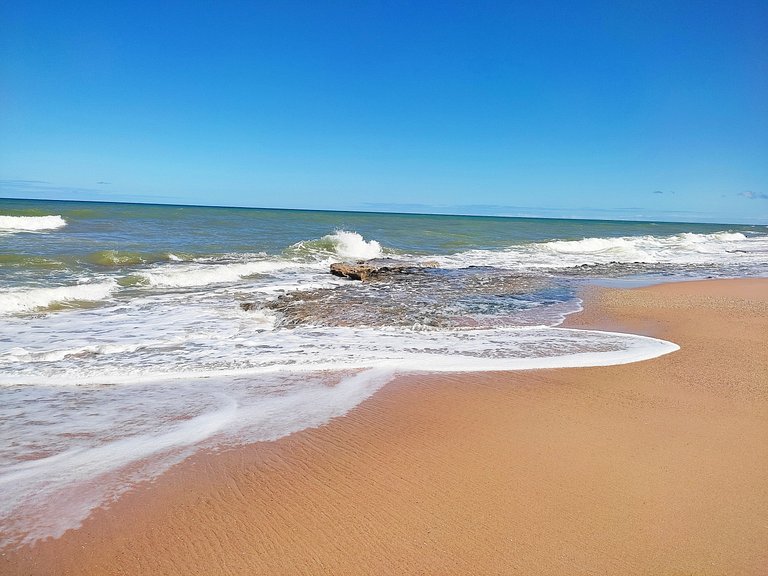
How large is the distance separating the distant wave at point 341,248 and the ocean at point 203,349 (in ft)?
15.5

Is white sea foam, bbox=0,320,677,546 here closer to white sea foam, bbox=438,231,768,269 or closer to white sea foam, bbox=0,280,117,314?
white sea foam, bbox=0,280,117,314

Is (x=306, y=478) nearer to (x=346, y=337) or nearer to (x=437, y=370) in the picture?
(x=437, y=370)

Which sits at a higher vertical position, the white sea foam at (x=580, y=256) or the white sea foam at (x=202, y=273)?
the white sea foam at (x=580, y=256)

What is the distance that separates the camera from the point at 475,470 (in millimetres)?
3482

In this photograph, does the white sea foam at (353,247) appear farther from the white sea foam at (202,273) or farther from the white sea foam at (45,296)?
the white sea foam at (45,296)

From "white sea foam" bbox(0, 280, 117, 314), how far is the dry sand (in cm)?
778

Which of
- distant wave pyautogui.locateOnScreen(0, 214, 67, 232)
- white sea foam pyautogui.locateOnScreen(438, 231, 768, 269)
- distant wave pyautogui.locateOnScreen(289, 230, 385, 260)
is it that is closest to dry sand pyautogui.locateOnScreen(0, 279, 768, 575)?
white sea foam pyautogui.locateOnScreen(438, 231, 768, 269)

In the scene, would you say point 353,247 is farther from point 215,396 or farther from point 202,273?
point 215,396

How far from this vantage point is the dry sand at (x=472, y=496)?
2.61 m

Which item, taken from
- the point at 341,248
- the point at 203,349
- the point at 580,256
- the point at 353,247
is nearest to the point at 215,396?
the point at 203,349

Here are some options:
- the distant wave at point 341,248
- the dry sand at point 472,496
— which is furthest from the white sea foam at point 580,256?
the dry sand at point 472,496

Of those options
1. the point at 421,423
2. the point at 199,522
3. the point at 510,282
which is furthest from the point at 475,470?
the point at 510,282

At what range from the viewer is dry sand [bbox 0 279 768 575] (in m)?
2.61

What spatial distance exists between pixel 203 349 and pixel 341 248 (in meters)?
15.8
